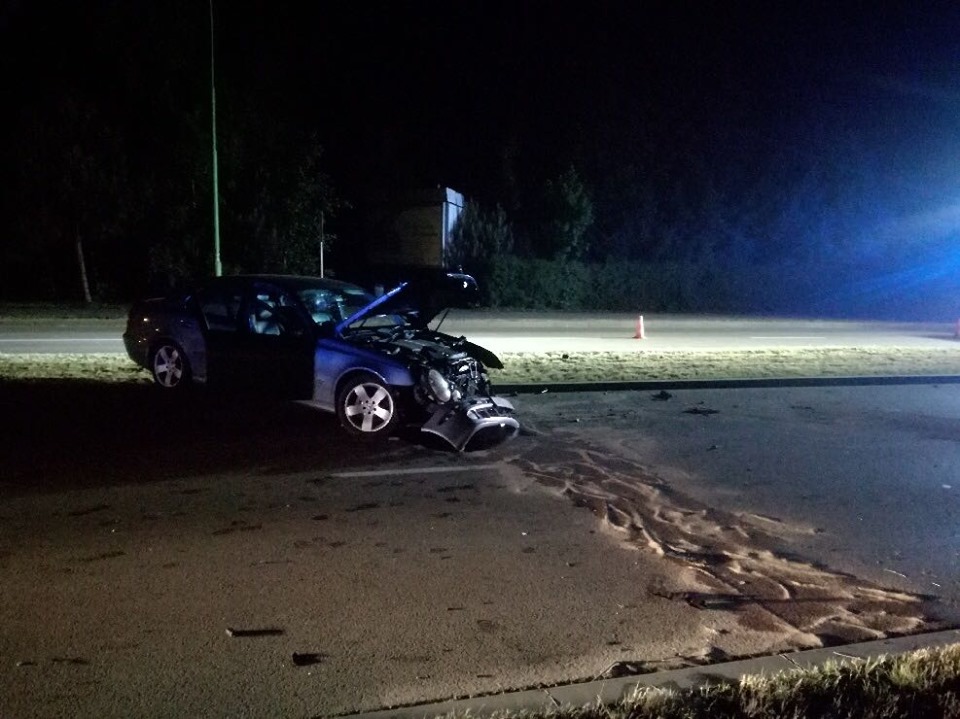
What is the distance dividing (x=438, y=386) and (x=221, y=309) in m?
3.21

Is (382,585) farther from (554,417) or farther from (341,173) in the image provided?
(341,173)

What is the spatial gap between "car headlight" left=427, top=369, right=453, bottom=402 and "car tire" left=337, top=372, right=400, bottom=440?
39 centimetres

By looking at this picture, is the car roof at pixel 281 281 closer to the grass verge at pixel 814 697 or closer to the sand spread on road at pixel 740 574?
the sand spread on road at pixel 740 574

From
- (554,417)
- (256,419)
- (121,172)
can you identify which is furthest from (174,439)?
(121,172)

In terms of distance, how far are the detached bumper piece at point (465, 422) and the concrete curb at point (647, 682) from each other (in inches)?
172

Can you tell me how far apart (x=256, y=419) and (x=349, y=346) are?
4.81 feet

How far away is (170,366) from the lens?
10734 mm

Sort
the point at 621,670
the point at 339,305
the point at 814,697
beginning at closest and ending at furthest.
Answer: the point at 814,697 < the point at 621,670 < the point at 339,305

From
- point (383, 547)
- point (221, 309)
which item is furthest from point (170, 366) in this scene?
point (383, 547)

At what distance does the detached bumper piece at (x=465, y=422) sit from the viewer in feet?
27.1

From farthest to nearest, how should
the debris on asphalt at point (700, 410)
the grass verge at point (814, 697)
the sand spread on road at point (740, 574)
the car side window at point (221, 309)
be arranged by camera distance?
the debris on asphalt at point (700, 410) < the car side window at point (221, 309) < the sand spread on road at point (740, 574) < the grass verge at point (814, 697)

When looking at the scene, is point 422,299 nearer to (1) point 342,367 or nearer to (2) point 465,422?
(1) point 342,367

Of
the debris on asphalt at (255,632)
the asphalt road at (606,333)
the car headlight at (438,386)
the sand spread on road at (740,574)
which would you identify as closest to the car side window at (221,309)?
the car headlight at (438,386)

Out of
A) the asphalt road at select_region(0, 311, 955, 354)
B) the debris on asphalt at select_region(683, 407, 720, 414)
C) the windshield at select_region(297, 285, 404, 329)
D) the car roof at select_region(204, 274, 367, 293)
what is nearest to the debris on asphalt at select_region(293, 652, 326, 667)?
the windshield at select_region(297, 285, 404, 329)
